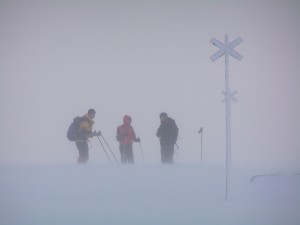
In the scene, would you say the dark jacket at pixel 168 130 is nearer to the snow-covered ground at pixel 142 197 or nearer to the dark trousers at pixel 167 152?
the dark trousers at pixel 167 152

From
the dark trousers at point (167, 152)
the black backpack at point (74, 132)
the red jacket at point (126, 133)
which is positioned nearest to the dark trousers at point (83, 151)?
the black backpack at point (74, 132)

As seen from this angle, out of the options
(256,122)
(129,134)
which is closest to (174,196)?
(129,134)

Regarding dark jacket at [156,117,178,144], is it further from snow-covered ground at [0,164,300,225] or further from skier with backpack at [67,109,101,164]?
snow-covered ground at [0,164,300,225]

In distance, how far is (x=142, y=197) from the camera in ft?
27.4

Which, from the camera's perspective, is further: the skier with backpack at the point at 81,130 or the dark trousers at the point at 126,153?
the dark trousers at the point at 126,153

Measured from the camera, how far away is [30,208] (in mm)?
7453

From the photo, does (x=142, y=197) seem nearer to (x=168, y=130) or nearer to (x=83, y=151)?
Result: (x=83, y=151)

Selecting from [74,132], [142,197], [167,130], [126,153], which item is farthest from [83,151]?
[142,197]

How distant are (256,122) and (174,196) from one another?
15972mm

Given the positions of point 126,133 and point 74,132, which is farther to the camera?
point 126,133

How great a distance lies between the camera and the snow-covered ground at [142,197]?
22.6 feet

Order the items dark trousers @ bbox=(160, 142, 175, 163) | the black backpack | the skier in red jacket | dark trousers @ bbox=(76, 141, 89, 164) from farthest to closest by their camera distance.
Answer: dark trousers @ bbox=(160, 142, 175, 163), the skier in red jacket, dark trousers @ bbox=(76, 141, 89, 164), the black backpack

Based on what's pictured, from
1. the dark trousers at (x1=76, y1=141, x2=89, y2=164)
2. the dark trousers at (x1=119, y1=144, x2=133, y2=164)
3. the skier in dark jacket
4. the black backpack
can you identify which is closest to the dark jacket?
the skier in dark jacket

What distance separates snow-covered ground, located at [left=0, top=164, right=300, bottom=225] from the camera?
6895mm
